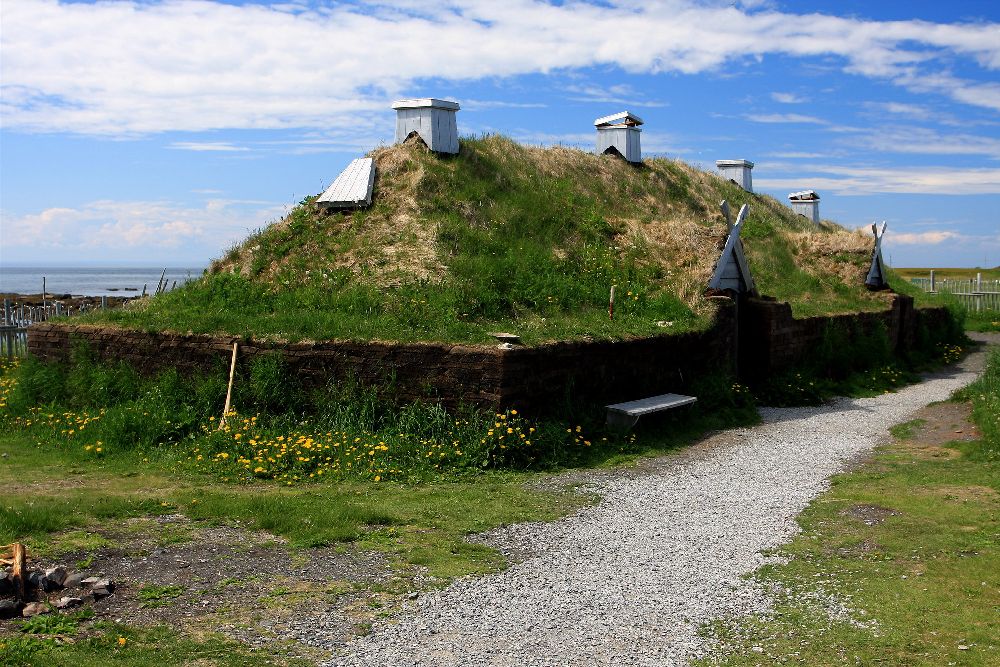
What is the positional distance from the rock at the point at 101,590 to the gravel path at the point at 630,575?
1.81 metres

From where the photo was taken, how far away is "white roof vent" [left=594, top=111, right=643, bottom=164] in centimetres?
2288

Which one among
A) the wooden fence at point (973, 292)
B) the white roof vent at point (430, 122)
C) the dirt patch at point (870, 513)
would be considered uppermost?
the white roof vent at point (430, 122)

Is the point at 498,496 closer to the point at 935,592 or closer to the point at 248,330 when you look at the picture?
the point at 935,592

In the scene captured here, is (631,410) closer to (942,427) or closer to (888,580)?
(942,427)

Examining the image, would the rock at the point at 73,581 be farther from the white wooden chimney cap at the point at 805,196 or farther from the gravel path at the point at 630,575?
the white wooden chimney cap at the point at 805,196

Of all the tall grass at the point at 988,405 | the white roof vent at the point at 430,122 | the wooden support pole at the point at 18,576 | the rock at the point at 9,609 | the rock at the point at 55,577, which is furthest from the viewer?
the white roof vent at the point at 430,122

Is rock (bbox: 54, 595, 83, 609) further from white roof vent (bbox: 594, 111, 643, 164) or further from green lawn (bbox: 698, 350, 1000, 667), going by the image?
white roof vent (bbox: 594, 111, 643, 164)

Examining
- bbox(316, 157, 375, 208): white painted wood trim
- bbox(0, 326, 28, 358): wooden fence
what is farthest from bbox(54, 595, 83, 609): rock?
bbox(0, 326, 28, 358): wooden fence

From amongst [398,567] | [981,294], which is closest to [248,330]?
[398,567]

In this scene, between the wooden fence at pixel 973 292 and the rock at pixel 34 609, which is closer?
the rock at pixel 34 609

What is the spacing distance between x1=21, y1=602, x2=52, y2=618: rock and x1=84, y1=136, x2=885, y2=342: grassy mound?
237 inches

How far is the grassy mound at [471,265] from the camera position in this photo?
12.6 metres

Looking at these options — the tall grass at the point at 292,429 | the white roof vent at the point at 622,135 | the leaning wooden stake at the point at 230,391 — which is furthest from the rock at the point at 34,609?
the white roof vent at the point at 622,135

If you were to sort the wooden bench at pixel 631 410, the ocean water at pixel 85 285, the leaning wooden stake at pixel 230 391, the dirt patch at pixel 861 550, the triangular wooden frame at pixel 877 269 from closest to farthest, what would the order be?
the dirt patch at pixel 861 550, the leaning wooden stake at pixel 230 391, the wooden bench at pixel 631 410, the triangular wooden frame at pixel 877 269, the ocean water at pixel 85 285
